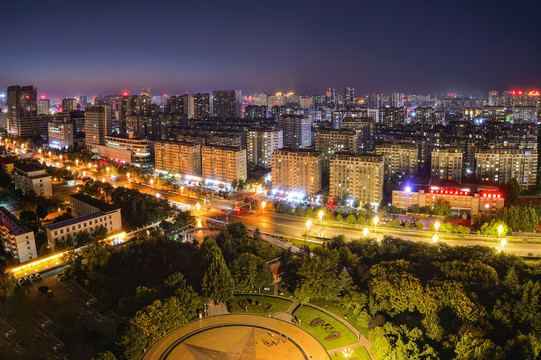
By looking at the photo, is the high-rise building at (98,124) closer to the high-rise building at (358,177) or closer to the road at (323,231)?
the road at (323,231)

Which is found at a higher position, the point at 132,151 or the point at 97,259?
the point at 132,151

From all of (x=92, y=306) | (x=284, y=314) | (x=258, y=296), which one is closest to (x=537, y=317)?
(x=284, y=314)

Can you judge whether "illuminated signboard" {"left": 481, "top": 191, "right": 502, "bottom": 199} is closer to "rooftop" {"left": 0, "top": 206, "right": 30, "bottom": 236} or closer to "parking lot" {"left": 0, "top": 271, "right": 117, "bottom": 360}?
"parking lot" {"left": 0, "top": 271, "right": 117, "bottom": 360}

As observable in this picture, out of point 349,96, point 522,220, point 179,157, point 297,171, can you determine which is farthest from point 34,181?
point 349,96

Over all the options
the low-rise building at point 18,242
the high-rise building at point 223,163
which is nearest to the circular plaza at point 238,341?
the low-rise building at point 18,242

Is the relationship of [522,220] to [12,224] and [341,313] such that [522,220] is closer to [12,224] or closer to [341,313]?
[341,313]
